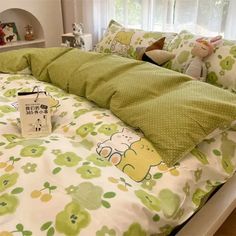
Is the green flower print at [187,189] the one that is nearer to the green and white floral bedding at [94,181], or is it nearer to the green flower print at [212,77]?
the green and white floral bedding at [94,181]

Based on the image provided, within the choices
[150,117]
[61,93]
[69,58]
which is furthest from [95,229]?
[69,58]

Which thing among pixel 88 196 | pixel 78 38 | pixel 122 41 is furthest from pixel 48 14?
pixel 88 196

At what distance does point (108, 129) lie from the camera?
3.20ft

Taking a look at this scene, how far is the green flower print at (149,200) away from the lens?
72 centimetres

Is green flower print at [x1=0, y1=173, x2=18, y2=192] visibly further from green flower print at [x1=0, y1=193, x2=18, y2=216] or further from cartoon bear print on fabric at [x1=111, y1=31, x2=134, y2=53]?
cartoon bear print on fabric at [x1=111, y1=31, x2=134, y2=53]

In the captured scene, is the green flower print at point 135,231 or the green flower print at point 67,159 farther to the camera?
the green flower print at point 67,159

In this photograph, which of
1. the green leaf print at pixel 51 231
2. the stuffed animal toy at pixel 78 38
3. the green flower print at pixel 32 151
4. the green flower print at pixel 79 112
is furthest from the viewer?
the stuffed animal toy at pixel 78 38

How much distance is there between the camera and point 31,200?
667 mm

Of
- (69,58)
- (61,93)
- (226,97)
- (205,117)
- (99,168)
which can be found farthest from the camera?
(69,58)

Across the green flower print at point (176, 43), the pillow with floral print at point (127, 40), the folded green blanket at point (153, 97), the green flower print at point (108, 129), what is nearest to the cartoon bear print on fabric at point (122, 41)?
the pillow with floral print at point (127, 40)

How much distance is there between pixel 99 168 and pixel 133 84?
441 mm

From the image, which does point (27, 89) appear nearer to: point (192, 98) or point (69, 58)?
point (69, 58)

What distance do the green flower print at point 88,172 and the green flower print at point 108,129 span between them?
203 mm

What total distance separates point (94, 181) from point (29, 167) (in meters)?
0.19
